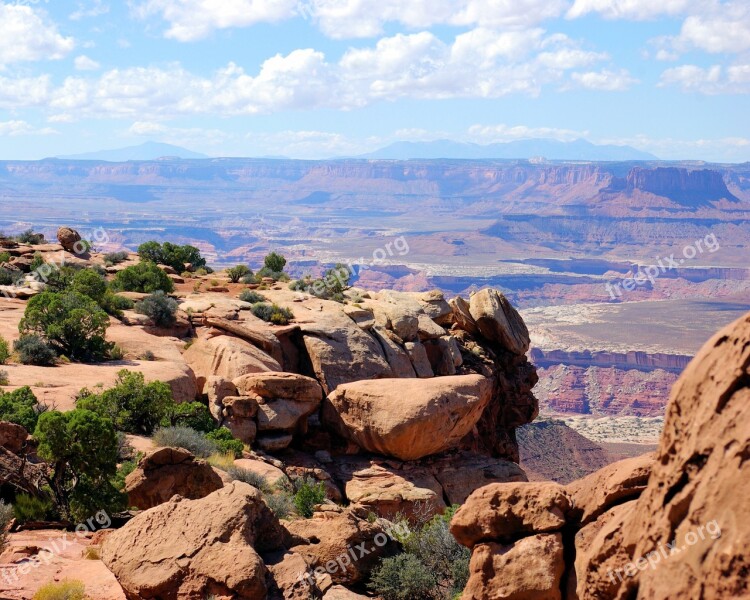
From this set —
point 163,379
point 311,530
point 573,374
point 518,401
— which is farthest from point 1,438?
point 573,374

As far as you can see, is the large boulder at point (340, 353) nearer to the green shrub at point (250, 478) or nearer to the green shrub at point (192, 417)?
the green shrub at point (192, 417)

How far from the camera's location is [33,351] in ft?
76.8

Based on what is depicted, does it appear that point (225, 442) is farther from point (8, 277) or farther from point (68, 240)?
point (68, 240)

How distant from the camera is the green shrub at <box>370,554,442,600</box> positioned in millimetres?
12023

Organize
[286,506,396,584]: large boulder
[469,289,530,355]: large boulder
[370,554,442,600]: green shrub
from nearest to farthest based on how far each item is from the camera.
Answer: [370,554,442,600]: green shrub < [286,506,396,584]: large boulder < [469,289,530,355]: large boulder

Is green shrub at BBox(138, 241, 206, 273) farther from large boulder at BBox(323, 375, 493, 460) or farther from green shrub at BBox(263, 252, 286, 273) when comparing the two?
large boulder at BBox(323, 375, 493, 460)

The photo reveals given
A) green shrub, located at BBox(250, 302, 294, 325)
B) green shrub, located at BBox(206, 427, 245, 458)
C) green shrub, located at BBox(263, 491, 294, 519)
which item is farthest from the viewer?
green shrub, located at BBox(250, 302, 294, 325)

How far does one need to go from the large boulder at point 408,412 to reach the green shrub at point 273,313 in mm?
5881

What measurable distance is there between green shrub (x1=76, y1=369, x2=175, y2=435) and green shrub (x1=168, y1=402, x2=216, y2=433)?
62 cm

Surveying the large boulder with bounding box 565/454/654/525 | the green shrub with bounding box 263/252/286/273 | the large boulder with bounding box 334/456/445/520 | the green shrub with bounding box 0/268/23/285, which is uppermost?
the large boulder with bounding box 565/454/654/525

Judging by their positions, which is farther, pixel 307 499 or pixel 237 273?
pixel 237 273

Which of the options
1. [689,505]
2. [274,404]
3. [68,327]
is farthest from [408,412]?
[689,505]

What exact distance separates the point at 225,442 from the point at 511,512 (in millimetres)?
12631

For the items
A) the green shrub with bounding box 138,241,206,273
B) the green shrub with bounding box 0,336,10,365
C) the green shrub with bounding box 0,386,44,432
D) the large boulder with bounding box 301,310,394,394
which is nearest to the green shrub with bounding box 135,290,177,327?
the large boulder with bounding box 301,310,394,394
